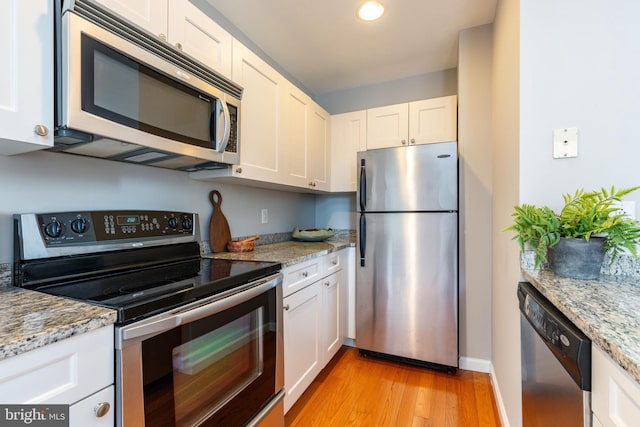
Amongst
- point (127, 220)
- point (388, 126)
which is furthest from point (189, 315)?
point (388, 126)

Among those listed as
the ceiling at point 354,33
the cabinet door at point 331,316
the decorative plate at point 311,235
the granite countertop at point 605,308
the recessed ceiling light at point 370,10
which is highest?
the ceiling at point 354,33

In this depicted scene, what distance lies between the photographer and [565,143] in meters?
1.14

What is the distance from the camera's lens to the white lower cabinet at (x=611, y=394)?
0.49m

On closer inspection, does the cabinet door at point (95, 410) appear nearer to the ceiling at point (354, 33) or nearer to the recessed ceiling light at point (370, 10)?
Answer: the ceiling at point (354, 33)

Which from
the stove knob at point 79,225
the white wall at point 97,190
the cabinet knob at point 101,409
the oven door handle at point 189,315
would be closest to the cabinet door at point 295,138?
the white wall at point 97,190

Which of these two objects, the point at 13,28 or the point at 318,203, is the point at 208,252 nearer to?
the point at 13,28

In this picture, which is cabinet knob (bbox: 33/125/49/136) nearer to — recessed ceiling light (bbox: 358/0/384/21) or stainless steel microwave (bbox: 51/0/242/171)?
stainless steel microwave (bbox: 51/0/242/171)

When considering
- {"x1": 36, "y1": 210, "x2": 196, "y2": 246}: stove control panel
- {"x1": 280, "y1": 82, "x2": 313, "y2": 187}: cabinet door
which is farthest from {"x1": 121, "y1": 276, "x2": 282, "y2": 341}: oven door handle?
{"x1": 280, "y1": 82, "x2": 313, "y2": 187}: cabinet door

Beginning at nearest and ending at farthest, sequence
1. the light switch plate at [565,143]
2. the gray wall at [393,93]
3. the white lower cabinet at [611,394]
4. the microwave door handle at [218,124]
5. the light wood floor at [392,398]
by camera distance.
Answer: the white lower cabinet at [611,394], the light switch plate at [565,143], the microwave door handle at [218,124], the light wood floor at [392,398], the gray wall at [393,93]

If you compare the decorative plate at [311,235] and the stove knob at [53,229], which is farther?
the decorative plate at [311,235]

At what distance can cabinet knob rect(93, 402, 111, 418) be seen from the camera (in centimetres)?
71

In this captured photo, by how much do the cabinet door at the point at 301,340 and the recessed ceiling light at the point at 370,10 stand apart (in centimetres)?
175

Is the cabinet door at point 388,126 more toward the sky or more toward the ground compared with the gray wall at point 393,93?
more toward the ground

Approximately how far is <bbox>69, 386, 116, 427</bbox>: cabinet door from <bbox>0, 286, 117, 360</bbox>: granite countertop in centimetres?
17
